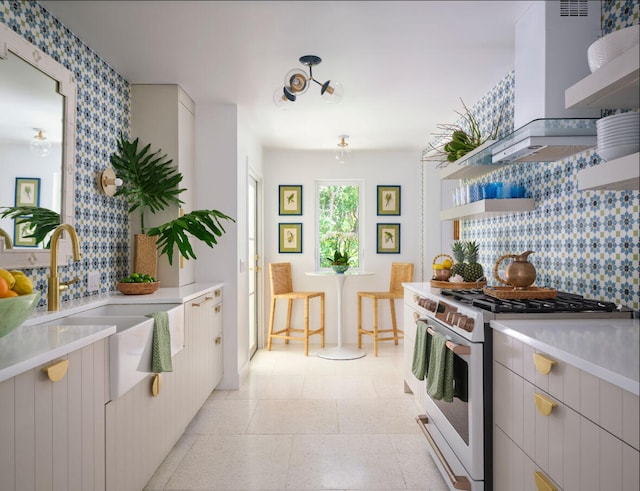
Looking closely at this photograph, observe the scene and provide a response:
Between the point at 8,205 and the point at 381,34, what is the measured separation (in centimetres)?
209

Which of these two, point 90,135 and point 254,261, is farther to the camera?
point 254,261

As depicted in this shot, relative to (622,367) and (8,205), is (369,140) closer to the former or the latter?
(8,205)

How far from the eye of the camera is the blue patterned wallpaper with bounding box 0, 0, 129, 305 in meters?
2.29

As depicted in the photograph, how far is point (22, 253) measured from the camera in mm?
2100

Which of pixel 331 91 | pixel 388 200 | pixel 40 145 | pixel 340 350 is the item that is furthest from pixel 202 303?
pixel 388 200

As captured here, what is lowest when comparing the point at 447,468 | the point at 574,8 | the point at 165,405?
the point at 447,468

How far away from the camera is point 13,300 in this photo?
130cm

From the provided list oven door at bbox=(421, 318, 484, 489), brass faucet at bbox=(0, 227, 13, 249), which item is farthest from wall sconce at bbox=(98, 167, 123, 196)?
oven door at bbox=(421, 318, 484, 489)

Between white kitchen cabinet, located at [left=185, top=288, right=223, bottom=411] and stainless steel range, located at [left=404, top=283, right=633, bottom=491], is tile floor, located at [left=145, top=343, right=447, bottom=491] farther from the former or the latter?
stainless steel range, located at [left=404, top=283, right=633, bottom=491]

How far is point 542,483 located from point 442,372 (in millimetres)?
781

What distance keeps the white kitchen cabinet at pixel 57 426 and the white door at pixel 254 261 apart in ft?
11.2

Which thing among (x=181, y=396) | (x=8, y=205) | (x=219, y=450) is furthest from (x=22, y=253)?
(x=219, y=450)

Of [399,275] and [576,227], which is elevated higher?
[576,227]

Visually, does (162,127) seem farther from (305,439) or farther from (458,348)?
(458,348)
